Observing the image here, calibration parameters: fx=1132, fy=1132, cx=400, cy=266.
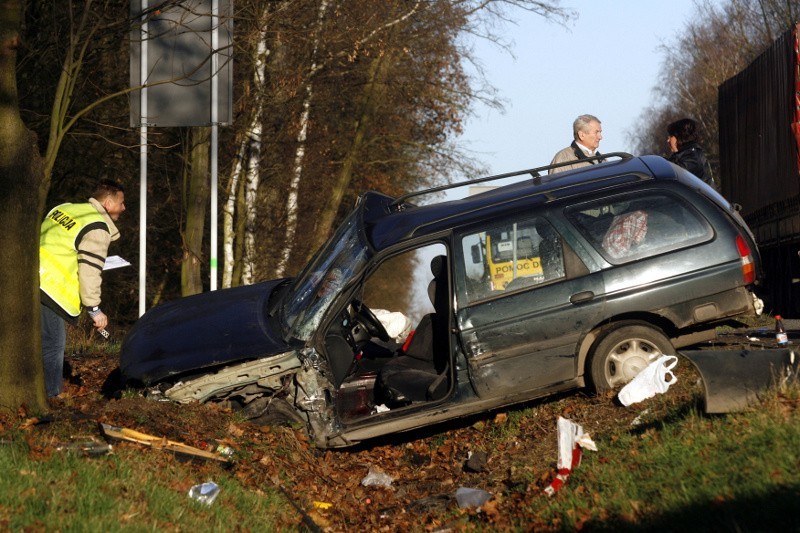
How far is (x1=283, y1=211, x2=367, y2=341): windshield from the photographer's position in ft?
28.4

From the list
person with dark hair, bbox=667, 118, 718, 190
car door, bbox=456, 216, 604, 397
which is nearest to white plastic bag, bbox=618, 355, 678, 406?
car door, bbox=456, 216, 604, 397

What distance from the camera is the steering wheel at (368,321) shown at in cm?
959

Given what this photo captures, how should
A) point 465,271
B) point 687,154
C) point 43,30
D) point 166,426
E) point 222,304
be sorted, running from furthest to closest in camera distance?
1. point 43,30
2. point 687,154
3. point 222,304
4. point 465,271
5. point 166,426

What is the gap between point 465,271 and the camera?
844cm

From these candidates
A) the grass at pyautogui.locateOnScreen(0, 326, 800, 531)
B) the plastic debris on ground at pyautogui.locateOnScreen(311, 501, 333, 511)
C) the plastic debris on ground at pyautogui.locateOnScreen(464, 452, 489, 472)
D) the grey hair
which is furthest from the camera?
the grey hair

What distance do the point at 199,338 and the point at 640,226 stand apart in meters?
3.45

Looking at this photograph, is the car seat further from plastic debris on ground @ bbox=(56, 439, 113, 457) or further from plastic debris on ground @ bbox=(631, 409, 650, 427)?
plastic debris on ground @ bbox=(56, 439, 113, 457)

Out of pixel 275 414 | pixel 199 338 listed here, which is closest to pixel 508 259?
pixel 275 414

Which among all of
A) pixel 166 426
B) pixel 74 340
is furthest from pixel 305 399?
pixel 74 340

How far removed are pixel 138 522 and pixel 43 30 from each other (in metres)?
13.4

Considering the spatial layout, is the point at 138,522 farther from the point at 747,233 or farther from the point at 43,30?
the point at 43,30

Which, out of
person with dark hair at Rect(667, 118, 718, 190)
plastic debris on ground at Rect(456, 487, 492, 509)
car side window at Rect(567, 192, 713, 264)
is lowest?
plastic debris on ground at Rect(456, 487, 492, 509)

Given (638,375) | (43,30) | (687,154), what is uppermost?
(43,30)

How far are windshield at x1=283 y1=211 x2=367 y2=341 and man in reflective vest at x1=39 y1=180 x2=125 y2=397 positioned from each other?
156cm
